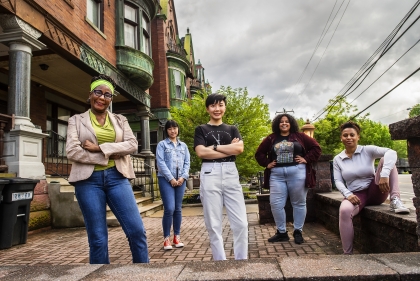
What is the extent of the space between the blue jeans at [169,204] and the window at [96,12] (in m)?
7.74

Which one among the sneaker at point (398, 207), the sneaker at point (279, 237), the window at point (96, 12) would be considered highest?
the window at point (96, 12)

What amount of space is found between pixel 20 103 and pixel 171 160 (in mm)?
3789

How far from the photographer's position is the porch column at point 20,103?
20.1ft

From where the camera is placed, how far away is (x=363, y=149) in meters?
3.67

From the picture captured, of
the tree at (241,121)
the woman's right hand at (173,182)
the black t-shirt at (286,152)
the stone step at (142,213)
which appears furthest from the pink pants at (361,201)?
the tree at (241,121)

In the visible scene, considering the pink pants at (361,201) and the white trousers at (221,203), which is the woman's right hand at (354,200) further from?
the white trousers at (221,203)

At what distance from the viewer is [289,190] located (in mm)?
4574

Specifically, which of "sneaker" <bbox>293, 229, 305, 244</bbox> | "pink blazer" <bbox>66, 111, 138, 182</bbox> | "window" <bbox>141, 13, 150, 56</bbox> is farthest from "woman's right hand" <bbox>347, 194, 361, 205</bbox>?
"window" <bbox>141, 13, 150, 56</bbox>

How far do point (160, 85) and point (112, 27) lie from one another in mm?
8066

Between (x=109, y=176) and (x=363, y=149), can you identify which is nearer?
(x=109, y=176)

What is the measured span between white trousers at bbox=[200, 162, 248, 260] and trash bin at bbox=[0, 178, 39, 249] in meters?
3.56

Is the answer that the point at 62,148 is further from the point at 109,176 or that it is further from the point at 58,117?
the point at 109,176

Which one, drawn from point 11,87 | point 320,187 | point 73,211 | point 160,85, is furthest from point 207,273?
point 160,85

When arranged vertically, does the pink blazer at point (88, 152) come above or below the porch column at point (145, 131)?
below
